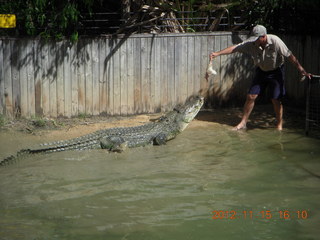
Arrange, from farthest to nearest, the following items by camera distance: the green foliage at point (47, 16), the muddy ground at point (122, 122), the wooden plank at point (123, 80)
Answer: the wooden plank at point (123, 80), the green foliage at point (47, 16), the muddy ground at point (122, 122)

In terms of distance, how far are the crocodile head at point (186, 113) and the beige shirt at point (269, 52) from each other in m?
1.26

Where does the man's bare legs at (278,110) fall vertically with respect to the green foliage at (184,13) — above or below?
below

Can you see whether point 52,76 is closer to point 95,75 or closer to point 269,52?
point 95,75

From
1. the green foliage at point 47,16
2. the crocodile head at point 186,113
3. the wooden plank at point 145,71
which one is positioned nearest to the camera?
the crocodile head at point 186,113

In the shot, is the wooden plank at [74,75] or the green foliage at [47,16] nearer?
the green foliage at [47,16]

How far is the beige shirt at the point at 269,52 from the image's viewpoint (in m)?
8.05

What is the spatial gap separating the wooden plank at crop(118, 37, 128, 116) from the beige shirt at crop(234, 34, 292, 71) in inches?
89.1

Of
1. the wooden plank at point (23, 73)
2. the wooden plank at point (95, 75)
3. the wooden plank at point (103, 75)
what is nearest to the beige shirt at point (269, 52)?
the wooden plank at point (103, 75)

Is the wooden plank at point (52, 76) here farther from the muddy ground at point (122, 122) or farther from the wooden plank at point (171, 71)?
the wooden plank at point (171, 71)

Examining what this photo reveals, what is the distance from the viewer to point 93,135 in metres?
7.64

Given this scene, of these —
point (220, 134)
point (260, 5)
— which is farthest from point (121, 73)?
point (260, 5)

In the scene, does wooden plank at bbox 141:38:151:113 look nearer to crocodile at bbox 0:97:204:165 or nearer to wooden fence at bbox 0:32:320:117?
wooden fence at bbox 0:32:320:117

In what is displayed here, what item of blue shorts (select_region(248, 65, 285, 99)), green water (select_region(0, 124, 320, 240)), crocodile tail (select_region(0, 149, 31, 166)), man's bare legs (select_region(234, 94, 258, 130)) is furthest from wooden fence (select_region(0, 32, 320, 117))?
crocodile tail (select_region(0, 149, 31, 166))
